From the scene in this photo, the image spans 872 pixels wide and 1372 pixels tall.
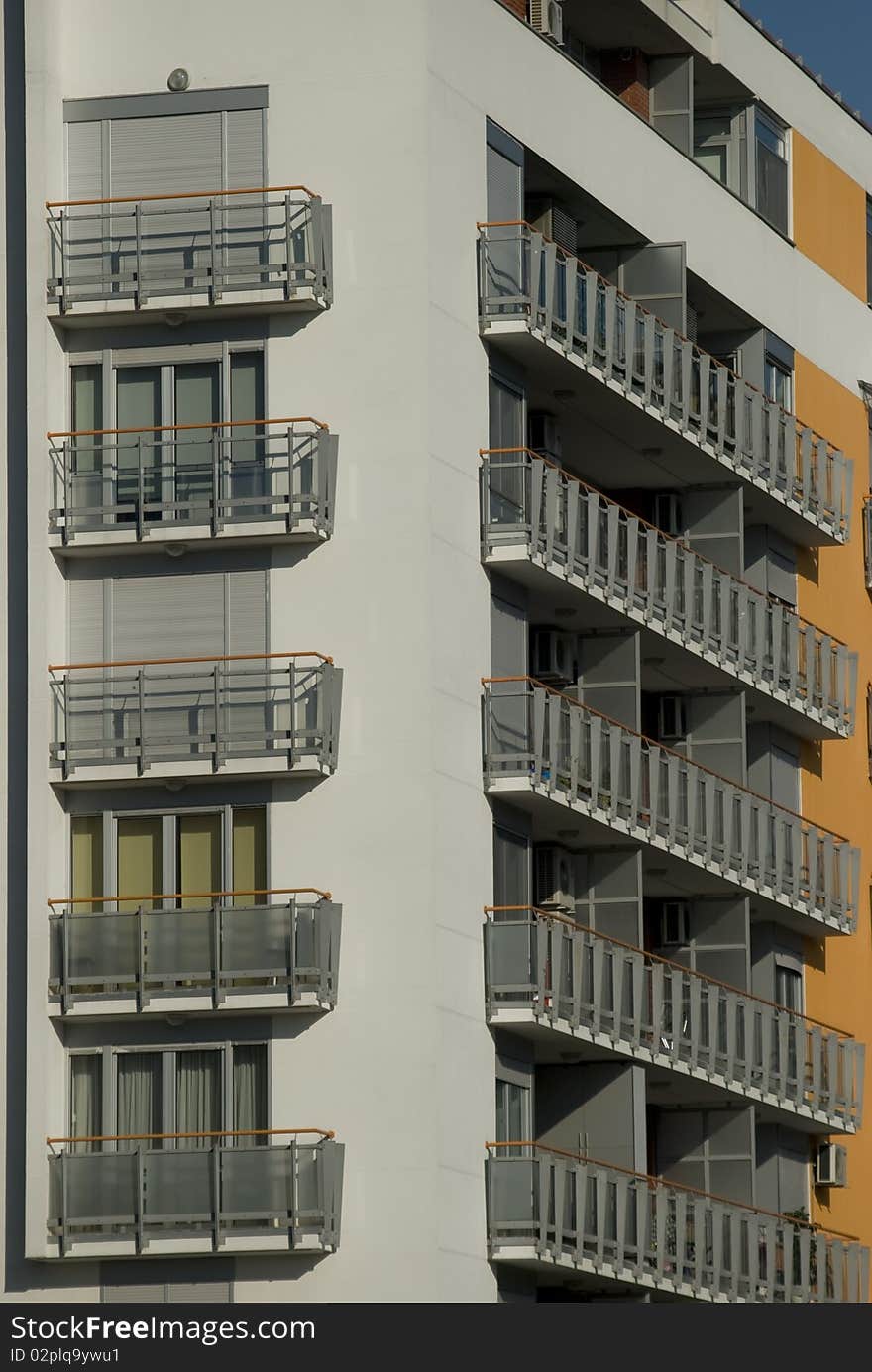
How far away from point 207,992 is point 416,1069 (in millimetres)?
2879

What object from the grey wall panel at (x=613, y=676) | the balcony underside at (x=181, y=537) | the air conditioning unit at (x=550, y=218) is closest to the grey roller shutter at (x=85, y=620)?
the balcony underside at (x=181, y=537)

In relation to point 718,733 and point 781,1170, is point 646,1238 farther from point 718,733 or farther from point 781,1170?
point 718,733

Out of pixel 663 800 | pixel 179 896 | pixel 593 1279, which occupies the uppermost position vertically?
pixel 663 800

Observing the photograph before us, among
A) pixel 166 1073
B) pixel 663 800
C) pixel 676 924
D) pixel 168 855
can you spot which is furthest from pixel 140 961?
pixel 676 924

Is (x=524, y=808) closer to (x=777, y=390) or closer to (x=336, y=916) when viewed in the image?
(x=336, y=916)

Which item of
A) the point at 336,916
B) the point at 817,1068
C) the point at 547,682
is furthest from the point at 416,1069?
the point at 817,1068

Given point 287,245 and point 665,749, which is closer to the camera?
point 287,245

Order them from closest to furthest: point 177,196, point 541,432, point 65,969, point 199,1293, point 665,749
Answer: point 199,1293
point 65,969
point 177,196
point 665,749
point 541,432

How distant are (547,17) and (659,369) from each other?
19.2 feet

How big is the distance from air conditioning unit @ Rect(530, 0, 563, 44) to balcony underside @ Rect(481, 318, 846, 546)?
5.69 m

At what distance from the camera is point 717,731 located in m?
65.5

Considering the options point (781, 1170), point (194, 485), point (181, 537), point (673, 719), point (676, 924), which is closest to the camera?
point (181, 537)

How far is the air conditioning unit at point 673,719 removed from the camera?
65.7m

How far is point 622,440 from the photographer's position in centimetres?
6334
